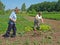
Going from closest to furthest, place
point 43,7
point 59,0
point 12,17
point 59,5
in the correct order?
point 12,17, point 59,5, point 59,0, point 43,7

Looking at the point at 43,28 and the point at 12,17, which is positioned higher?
the point at 12,17

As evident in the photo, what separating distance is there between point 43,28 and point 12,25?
5879 mm

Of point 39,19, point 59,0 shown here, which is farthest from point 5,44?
point 59,0

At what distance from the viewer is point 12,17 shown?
A: 45.5ft

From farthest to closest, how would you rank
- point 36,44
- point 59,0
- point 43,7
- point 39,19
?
point 43,7, point 59,0, point 39,19, point 36,44

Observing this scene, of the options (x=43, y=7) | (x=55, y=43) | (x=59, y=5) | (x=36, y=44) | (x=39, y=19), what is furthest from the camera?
(x=43, y=7)

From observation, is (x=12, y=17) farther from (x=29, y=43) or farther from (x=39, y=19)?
(x=39, y=19)

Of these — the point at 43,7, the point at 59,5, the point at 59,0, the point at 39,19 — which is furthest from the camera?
the point at 43,7

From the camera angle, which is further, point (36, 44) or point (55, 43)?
point (55, 43)

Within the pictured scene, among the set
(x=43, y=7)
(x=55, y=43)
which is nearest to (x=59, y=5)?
(x=43, y=7)

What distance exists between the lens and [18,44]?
11.3 metres

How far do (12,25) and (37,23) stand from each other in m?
5.41

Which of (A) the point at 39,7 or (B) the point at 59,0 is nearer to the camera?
(B) the point at 59,0

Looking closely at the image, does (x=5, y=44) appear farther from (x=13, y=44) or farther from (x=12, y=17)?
(x=12, y=17)
